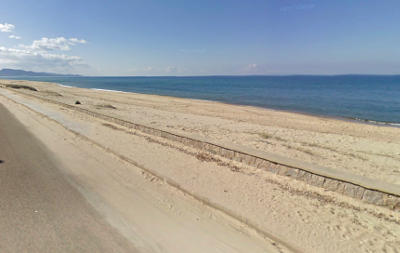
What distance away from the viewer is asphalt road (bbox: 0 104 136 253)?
298 centimetres

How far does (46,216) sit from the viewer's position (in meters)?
3.61

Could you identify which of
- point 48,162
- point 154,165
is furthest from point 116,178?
point 48,162

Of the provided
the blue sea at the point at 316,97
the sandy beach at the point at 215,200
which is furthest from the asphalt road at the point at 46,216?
the blue sea at the point at 316,97

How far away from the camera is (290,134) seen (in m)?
10.8

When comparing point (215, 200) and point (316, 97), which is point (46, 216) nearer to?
point (215, 200)

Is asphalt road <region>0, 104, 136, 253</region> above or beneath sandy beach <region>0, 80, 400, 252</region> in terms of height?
above

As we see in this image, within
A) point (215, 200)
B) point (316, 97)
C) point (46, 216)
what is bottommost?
point (215, 200)

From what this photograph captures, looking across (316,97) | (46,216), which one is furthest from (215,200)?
(316,97)

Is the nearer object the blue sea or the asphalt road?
the asphalt road

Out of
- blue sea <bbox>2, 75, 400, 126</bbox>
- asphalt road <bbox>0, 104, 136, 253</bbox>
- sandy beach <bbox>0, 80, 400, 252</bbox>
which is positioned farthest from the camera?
blue sea <bbox>2, 75, 400, 126</bbox>

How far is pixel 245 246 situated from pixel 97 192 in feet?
11.0

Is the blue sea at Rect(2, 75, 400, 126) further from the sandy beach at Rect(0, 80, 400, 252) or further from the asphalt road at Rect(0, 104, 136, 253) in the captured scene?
the asphalt road at Rect(0, 104, 136, 253)

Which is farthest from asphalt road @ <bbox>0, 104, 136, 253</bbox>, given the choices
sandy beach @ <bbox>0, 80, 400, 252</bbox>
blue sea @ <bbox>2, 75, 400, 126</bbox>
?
blue sea @ <bbox>2, 75, 400, 126</bbox>

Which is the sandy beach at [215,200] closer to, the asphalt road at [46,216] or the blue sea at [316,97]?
the asphalt road at [46,216]
